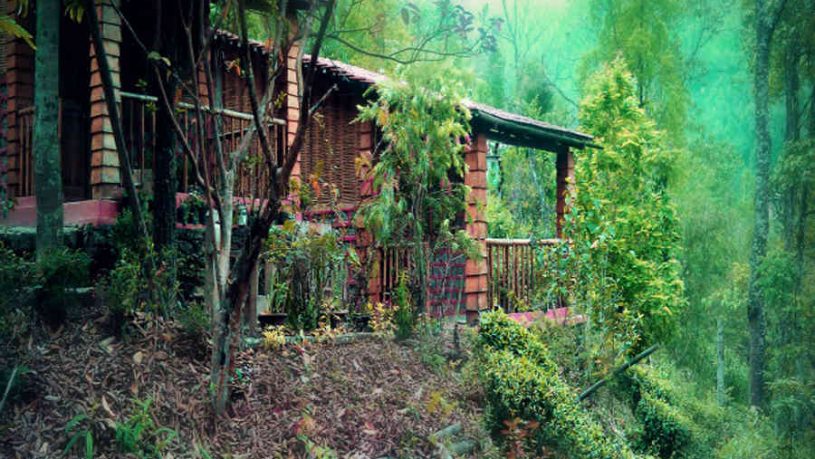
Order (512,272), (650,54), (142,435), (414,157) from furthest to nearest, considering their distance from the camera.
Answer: (650,54) → (512,272) → (414,157) → (142,435)

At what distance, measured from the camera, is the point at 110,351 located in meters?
→ 6.76

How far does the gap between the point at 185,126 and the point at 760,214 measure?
69.5 feet

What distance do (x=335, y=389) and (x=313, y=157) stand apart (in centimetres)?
790

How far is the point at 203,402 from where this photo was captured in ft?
21.5

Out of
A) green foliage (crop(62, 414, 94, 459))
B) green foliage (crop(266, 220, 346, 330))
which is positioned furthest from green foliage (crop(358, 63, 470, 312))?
green foliage (crop(62, 414, 94, 459))

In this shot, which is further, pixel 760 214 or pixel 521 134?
pixel 760 214

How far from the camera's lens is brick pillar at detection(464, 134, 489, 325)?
12.0 meters

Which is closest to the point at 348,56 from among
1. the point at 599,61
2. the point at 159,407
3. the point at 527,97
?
the point at 599,61

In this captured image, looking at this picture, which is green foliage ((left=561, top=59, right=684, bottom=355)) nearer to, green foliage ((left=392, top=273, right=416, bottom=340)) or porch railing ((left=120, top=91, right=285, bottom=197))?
green foliage ((left=392, top=273, right=416, bottom=340))

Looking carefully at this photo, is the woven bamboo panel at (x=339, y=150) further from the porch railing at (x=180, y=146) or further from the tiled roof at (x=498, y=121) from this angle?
the porch railing at (x=180, y=146)

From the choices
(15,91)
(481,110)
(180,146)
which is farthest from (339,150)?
(15,91)

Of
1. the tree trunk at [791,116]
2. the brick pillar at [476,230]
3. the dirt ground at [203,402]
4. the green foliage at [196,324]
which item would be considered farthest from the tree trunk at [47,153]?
the tree trunk at [791,116]

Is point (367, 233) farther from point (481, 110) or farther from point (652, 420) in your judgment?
point (652, 420)

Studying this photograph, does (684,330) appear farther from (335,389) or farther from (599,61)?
(335,389)
